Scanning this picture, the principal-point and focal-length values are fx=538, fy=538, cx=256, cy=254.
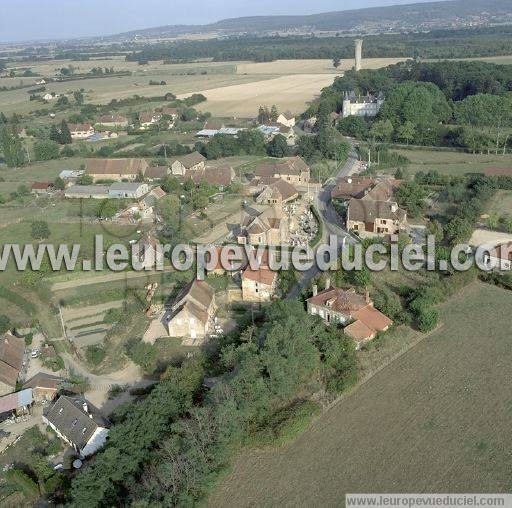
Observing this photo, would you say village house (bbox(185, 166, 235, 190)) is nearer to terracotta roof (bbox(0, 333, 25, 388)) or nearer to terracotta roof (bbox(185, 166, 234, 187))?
terracotta roof (bbox(185, 166, 234, 187))

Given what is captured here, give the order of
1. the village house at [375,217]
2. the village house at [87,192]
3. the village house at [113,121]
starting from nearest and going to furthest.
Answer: the village house at [375,217], the village house at [87,192], the village house at [113,121]

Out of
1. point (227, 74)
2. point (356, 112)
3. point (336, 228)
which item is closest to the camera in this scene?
point (336, 228)

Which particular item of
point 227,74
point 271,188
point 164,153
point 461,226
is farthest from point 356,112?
point 227,74

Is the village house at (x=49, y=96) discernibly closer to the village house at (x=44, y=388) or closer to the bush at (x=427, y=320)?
the village house at (x=44, y=388)

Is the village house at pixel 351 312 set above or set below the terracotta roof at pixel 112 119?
below

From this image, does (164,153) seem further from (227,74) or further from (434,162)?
(227,74)

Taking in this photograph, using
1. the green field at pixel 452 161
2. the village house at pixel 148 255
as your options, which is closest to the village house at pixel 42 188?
Result: the village house at pixel 148 255
